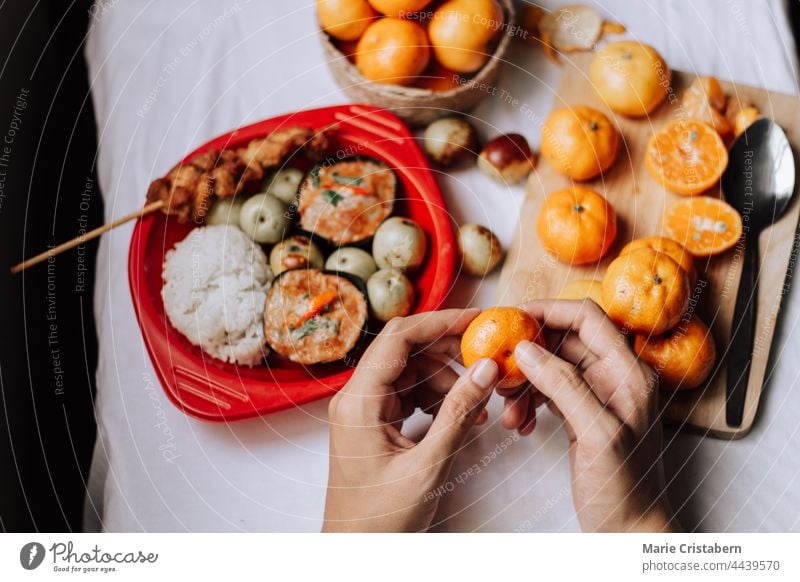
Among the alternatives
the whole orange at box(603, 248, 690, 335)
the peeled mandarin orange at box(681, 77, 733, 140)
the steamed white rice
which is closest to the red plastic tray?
the steamed white rice

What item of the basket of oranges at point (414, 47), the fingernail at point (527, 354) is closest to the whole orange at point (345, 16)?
the basket of oranges at point (414, 47)

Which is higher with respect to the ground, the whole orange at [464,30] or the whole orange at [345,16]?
the whole orange at [345,16]

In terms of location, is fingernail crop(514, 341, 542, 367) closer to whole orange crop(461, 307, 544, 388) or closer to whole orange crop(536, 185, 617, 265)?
whole orange crop(461, 307, 544, 388)

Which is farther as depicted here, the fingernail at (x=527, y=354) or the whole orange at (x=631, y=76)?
the whole orange at (x=631, y=76)

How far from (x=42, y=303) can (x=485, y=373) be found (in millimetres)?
309

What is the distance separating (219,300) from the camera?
1.47 ft

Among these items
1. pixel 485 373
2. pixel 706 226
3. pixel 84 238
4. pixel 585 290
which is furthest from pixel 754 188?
pixel 84 238

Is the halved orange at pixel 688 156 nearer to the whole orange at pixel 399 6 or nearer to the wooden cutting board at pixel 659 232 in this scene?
the wooden cutting board at pixel 659 232

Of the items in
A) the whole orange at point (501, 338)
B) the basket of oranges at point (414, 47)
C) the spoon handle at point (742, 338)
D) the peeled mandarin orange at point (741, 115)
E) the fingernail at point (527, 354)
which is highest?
the basket of oranges at point (414, 47)

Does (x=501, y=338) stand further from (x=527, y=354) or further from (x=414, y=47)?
(x=414, y=47)

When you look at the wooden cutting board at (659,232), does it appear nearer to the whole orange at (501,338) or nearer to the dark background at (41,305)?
the whole orange at (501,338)

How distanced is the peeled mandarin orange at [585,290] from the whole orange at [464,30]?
0.18 metres

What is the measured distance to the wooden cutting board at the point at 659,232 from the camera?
449 millimetres
